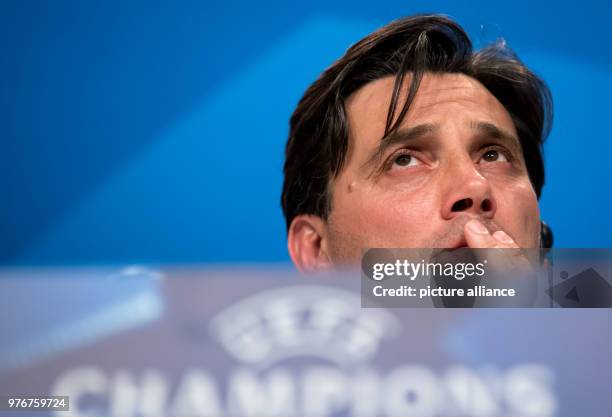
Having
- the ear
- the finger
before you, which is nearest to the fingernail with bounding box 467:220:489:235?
the finger

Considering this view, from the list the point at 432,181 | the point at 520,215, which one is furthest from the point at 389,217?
the point at 520,215

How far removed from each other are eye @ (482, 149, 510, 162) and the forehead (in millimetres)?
54

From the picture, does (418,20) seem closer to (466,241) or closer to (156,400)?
(466,241)

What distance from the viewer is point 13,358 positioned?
87 centimetres

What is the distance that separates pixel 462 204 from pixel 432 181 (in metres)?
0.07

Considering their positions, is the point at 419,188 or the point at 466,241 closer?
the point at 466,241

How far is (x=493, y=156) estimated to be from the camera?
4.13 feet

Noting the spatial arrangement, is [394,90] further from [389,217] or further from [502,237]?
[502,237]

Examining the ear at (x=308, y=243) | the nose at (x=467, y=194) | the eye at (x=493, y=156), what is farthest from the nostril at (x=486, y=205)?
the ear at (x=308, y=243)

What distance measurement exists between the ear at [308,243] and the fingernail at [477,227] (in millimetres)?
314

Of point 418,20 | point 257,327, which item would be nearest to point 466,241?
point 257,327

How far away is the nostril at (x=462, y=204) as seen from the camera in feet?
3.67

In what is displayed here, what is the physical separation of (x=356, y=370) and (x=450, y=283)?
0.19 m

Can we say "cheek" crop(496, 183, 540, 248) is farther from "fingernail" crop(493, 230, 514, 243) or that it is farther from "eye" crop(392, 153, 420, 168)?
"eye" crop(392, 153, 420, 168)
